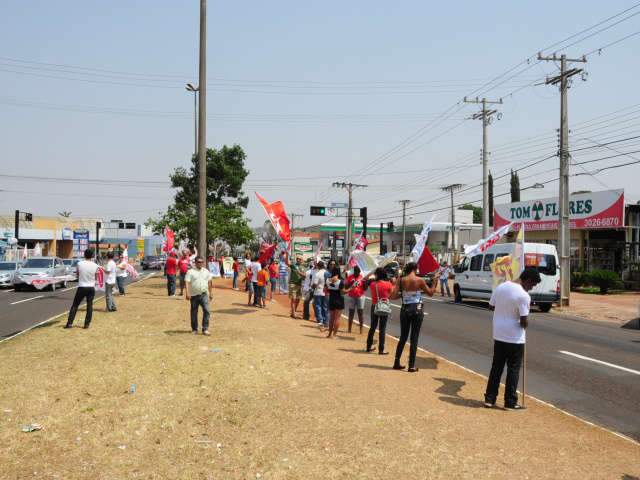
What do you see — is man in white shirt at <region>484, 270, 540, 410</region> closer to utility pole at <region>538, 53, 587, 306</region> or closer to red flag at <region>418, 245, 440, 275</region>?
red flag at <region>418, 245, 440, 275</region>

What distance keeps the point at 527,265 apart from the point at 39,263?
2133 cm

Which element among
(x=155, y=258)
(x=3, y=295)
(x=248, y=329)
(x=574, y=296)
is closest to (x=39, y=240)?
(x=155, y=258)

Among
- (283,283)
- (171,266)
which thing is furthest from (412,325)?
(283,283)

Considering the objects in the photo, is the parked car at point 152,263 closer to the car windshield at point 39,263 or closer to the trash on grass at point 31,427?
the car windshield at point 39,263

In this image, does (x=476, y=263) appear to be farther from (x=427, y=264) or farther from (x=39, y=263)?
(x=39, y=263)

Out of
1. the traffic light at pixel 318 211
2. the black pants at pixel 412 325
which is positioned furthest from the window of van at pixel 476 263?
the traffic light at pixel 318 211

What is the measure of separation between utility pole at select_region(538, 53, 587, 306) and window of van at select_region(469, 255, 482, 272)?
364 centimetres

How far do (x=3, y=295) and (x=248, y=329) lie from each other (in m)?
15.9

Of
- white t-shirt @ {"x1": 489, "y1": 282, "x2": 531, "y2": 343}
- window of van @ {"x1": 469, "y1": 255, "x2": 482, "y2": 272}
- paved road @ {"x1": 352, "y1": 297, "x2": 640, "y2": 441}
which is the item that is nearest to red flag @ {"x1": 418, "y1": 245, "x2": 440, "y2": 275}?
paved road @ {"x1": 352, "y1": 297, "x2": 640, "y2": 441}

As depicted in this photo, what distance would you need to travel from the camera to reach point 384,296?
10820 millimetres

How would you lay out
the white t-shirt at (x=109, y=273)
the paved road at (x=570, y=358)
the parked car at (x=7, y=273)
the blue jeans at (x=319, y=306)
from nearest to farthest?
the paved road at (x=570, y=358) < the blue jeans at (x=319, y=306) < the white t-shirt at (x=109, y=273) < the parked car at (x=7, y=273)

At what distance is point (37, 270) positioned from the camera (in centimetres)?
2705

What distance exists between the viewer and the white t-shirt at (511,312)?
7035mm

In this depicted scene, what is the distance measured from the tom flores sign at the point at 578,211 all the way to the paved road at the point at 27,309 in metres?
24.2
